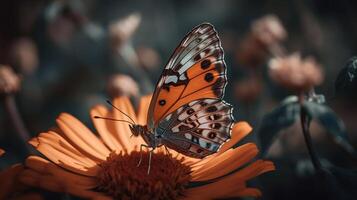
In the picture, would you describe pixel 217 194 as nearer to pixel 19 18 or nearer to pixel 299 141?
pixel 299 141

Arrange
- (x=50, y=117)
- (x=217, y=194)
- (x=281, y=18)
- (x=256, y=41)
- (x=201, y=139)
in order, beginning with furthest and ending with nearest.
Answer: (x=281, y=18)
(x=50, y=117)
(x=256, y=41)
(x=201, y=139)
(x=217, y=194)

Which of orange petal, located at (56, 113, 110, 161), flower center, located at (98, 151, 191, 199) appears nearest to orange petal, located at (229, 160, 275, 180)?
flower center, located at (98, 151, 191, 199)

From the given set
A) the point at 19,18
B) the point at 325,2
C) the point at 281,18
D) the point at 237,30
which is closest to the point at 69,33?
the point at 19,18

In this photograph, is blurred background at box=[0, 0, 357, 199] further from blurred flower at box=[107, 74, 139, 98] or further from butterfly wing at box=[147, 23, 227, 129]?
butterfly wing at box=[147, 23, 227, 129]

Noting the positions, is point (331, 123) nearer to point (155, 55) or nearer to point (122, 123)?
point (122, 123)

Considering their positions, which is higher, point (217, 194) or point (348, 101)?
point (348, 101)

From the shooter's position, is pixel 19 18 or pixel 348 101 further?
pixel 19 18

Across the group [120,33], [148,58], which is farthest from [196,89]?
[148,58]
